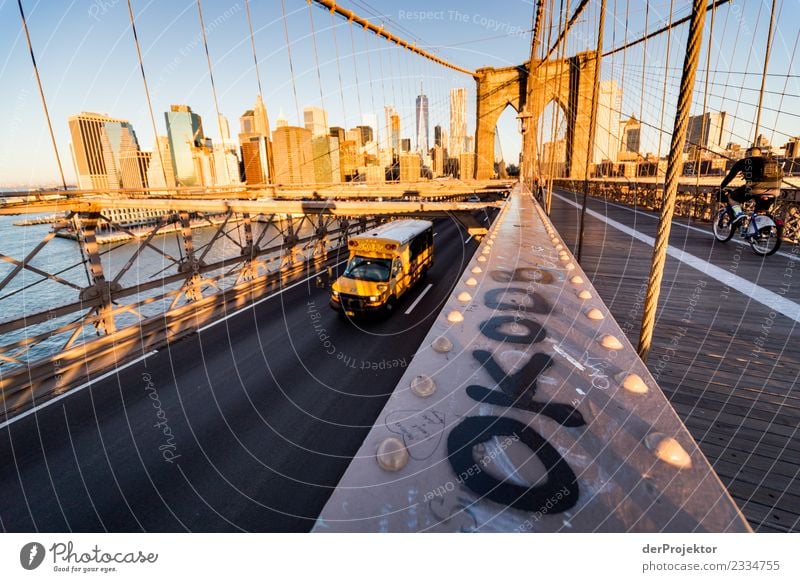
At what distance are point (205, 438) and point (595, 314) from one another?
299 inches

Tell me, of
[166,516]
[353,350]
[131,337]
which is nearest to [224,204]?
[131,337]

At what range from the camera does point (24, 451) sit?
6820 mm

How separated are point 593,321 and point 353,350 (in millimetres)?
8495

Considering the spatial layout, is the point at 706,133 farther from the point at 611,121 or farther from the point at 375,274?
the point at 375,274

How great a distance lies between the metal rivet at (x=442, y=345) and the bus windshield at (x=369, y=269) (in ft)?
34.2

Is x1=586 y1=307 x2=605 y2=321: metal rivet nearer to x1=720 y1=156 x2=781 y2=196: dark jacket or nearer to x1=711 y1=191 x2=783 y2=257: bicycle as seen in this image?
x1=720 y1=156 x2=781 y2=196: dark jacket

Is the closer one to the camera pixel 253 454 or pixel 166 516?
pixel 166 516

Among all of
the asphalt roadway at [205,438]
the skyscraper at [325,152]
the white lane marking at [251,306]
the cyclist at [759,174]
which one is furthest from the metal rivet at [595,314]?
the skyscraper at [325,152]

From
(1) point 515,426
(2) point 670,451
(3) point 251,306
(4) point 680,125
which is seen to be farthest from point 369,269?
(2) point 670,451

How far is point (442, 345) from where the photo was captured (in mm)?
3102

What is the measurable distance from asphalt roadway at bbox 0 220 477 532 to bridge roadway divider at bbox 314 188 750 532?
449cm
